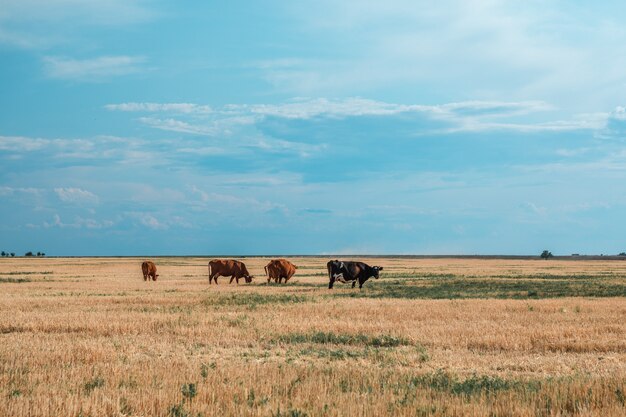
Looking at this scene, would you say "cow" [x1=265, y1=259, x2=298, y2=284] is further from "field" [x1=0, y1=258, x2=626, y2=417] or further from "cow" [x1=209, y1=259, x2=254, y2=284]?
"field" [x1=0, y1=258, x2=626, y2=417]

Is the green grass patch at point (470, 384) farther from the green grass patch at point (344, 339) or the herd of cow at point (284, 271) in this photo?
the herd of cow at point (284, 271)

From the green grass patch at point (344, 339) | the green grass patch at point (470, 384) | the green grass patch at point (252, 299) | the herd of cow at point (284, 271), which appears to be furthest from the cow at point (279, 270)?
the green grass patch at point (470, 384)

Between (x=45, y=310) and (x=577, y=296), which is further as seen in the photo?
(x=577, y=296)

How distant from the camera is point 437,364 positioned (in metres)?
14.2

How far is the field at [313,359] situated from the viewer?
9.88 meters

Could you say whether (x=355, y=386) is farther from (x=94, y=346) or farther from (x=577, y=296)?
(x=577, y=296)

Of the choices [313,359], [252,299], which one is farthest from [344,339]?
[252,299]

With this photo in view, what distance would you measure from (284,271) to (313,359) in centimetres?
3376

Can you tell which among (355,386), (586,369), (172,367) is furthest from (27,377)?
(586,369)

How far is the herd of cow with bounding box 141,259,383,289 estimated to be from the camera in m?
41.7

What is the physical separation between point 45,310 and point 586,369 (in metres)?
20.0

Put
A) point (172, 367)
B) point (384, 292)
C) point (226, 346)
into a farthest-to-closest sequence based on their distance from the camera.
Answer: point (384, 292) < point (226, 346) < point (172, 367)

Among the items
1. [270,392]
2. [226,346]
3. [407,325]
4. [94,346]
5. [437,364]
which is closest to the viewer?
[270,392]

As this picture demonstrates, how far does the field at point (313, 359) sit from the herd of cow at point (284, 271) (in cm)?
1349
